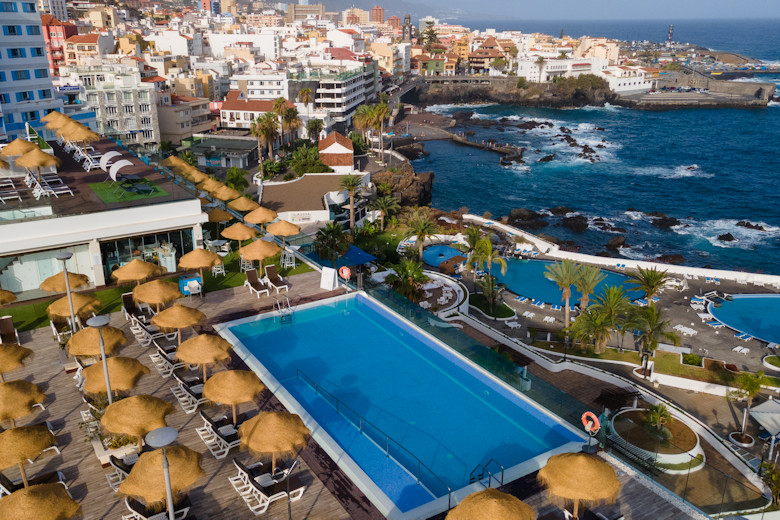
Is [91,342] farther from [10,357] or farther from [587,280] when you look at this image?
[587,280]

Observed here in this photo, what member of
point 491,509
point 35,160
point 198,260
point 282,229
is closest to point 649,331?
point 282,229

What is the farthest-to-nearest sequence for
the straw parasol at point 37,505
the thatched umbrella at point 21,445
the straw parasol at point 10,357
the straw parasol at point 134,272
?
the straw parasol at point 134,272 → the straw parasol at point 10,357 → the thatched umbrella at point 21,445 → the straw parasol at point 37,505

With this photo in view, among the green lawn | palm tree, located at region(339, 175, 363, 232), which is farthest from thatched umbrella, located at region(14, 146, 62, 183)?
palm tree, located at region(339, 175, 363, 232)

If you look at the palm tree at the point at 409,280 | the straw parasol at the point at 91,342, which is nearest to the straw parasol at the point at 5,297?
the straw parasol at the point at 91,342

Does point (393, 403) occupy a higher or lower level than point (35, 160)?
lower

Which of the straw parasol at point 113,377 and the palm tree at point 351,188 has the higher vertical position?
the straw parasol at point 113,377

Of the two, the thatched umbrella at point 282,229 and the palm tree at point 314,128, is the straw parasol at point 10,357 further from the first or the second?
the palm tree at point 314,128

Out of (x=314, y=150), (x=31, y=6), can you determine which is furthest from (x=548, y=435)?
(x=31, y=6)
